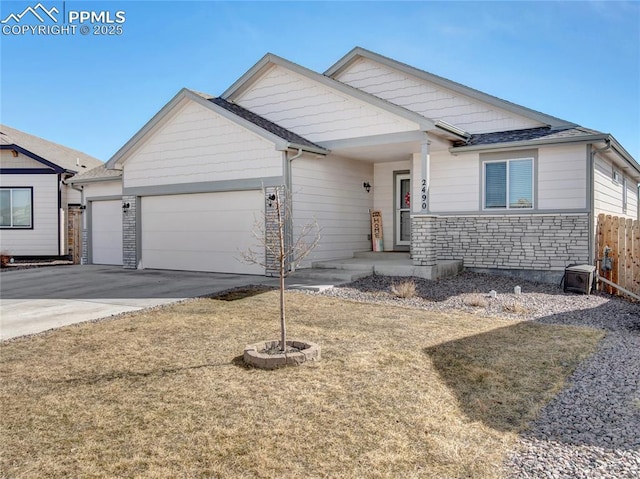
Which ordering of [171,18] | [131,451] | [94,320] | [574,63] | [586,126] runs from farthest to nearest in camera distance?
[574,63]
[586,126]
[171,18]
[94,320]
[131,451]

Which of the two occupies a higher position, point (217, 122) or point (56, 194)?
point (217, 122)

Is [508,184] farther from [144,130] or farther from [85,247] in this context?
[85,247]

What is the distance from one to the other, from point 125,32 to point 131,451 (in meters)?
11.7

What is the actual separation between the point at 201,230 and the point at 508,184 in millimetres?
8794

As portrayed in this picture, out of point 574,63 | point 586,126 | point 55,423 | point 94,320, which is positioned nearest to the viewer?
point 55,423

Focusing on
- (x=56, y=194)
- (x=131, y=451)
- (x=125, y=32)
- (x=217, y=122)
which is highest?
(x=125, y=32)

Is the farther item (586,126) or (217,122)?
(217,122)

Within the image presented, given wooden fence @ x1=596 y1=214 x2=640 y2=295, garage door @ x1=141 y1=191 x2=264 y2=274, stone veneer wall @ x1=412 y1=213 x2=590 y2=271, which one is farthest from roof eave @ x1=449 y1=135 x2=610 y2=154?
garage door @ x1=141 y1=191 x2=264 y2=274

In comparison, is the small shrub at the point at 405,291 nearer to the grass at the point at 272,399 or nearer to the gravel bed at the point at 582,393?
the gravel bed at the point at 582,393

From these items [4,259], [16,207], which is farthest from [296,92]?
[16,207]

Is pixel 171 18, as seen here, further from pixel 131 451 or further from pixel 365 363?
pixel 131 451

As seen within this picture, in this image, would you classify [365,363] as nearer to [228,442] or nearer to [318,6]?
[228,442]

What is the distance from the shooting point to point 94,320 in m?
7.63

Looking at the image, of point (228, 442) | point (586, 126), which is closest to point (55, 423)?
point (228, 442)
